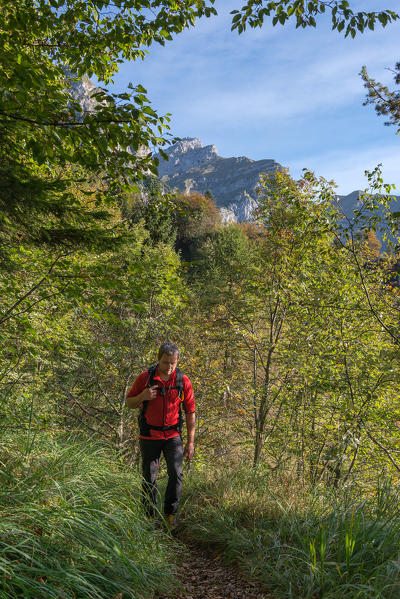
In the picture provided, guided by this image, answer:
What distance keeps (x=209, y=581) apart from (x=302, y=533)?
83cm

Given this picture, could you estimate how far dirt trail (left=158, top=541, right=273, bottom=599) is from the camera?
2.72 metres

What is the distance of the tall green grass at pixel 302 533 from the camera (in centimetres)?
238

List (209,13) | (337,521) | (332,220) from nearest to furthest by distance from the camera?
(337,521), (209,13), (332,220)

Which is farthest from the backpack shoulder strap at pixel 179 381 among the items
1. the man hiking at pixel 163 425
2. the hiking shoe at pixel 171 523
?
the hiking shoe at pixel 171 523

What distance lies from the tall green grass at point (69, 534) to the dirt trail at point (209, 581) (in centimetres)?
21

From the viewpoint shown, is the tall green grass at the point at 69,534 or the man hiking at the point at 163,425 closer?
the tall green grass at the point at 69,534

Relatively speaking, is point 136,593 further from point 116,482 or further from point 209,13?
point 209,13

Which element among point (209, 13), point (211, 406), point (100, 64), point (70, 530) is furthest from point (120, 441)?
point (209, 13)

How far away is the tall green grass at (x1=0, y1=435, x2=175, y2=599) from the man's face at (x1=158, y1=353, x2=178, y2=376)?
1.12m

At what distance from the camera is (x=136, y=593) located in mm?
2277

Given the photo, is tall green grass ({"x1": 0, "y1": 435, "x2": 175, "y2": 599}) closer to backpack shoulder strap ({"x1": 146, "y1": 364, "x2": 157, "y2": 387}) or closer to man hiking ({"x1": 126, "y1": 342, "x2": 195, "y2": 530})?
man hiking ({"x1": 126, "y1": 342, "x2": 195, "y2": 530})

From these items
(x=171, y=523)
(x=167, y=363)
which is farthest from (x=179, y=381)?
(x=171, y=523)

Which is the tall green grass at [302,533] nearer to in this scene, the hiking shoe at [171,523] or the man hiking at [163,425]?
the hiking shoe at [171,523]

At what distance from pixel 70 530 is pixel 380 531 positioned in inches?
84.3
